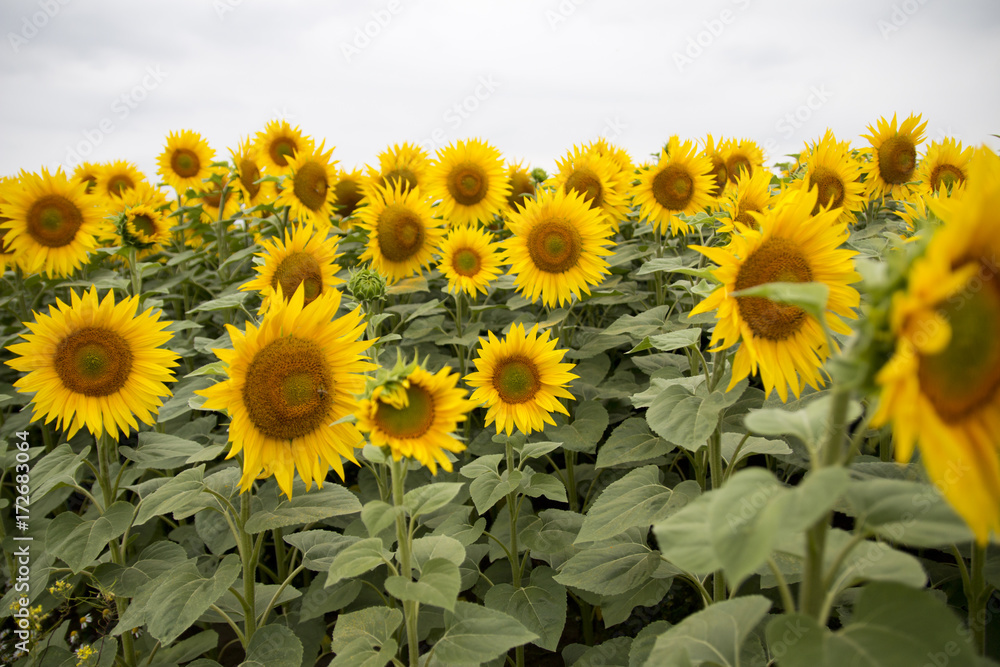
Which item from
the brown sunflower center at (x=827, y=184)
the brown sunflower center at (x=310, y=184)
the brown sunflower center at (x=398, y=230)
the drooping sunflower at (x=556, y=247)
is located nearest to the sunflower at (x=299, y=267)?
the brown sunflower center at (x=398, y=230)

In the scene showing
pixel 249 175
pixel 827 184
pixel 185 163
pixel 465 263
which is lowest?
pixel 465 263

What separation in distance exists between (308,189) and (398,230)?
3.54ft

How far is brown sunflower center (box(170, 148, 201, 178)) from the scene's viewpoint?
574cm

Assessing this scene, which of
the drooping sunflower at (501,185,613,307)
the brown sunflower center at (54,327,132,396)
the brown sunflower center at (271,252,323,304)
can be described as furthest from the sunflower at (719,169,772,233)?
the brown sunflower center at (54,327,132,396)

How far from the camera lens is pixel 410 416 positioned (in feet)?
5.15

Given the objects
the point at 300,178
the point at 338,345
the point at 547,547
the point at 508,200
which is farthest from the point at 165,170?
the point at 547,547

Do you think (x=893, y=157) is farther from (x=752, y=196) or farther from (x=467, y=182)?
(x=467, y=182)

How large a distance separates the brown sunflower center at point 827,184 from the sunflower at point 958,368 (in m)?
3.01

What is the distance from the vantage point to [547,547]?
240cm

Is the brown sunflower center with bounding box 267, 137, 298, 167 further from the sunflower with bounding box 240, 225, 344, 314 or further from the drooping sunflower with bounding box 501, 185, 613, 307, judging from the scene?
the drooping sunflower with bounding box 501, 185, 613, 307

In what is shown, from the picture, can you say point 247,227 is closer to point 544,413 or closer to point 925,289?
point 544,413

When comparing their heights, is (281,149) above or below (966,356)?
above

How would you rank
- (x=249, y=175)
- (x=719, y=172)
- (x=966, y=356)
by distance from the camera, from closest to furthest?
(x=966, y=356) < (x=719, y=172) < (x=249, y=175)

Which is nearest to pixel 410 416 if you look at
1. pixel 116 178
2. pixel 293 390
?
pixel 293 390
